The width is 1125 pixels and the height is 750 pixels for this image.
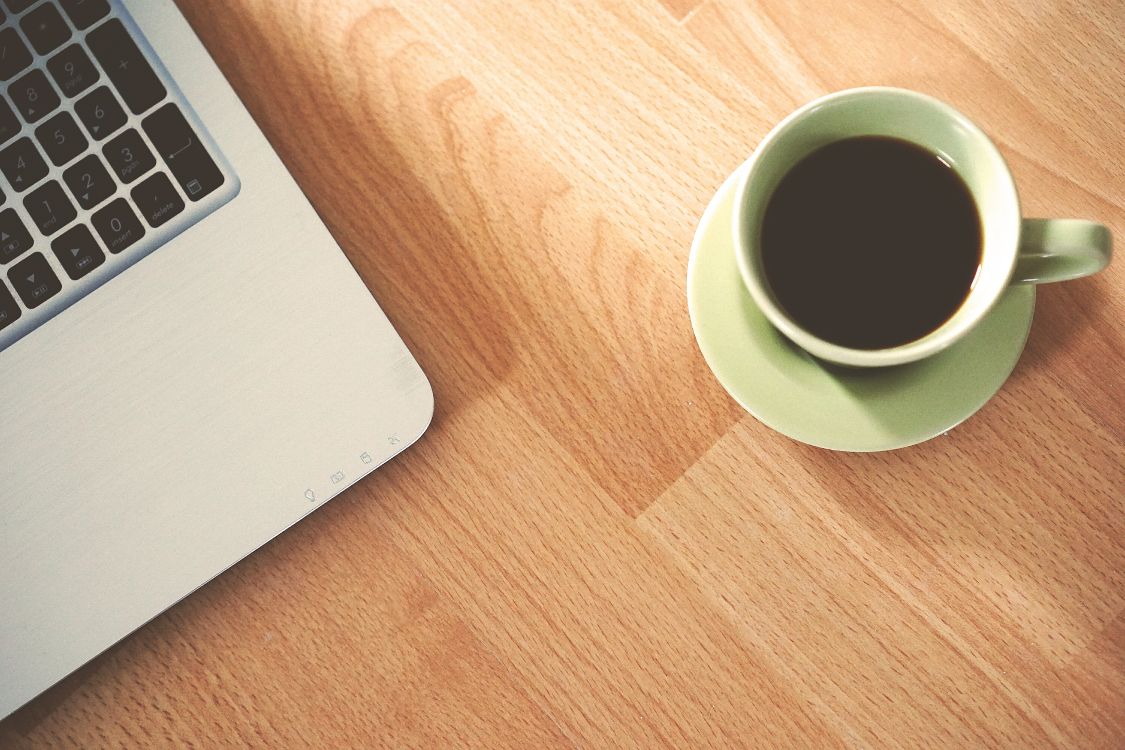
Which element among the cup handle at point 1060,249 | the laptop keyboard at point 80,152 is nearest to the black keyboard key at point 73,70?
the laptop keyboard at point 80,152

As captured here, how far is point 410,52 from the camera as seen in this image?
19.9 inches

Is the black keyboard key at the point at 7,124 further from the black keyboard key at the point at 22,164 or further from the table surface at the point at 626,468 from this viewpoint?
the table surface at the point at 626,468

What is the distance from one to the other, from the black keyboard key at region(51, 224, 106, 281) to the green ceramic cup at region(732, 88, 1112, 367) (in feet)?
1.16

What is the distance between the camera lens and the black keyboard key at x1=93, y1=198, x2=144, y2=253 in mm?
450

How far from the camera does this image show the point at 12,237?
0.45 m

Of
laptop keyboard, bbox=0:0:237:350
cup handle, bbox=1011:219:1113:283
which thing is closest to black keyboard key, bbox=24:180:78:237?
Answer: laptop keyboard, bbox=0:0:237:350

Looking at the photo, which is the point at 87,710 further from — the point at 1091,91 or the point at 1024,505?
the point at 1091,91

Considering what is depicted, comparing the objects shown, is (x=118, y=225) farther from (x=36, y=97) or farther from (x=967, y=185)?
(x=967, y=185)

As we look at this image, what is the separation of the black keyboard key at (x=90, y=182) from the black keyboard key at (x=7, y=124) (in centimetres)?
4

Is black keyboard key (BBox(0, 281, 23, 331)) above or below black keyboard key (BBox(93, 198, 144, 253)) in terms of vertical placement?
below

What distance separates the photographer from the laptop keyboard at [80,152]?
449 mm

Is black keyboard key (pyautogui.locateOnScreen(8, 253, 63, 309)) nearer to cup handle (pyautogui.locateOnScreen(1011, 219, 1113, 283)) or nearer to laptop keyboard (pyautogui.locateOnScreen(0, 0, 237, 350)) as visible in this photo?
laptop keyboard (pyautogui.locateOnScreen(0, 0, 237, 350))

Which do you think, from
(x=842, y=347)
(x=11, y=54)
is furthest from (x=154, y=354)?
(x=842, y=347)

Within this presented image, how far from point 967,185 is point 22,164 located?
0.51 metres
